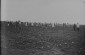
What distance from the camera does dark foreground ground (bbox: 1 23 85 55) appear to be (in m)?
2.14

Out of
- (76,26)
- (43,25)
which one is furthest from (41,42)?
(76,26)

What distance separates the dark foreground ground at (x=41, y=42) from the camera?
7.03ft

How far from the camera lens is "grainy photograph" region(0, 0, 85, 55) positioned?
214cm

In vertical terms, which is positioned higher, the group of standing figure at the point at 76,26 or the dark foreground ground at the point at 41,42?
the group of standing figure at the point at 76,26

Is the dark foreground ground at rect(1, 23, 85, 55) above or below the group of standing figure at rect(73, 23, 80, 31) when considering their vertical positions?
below

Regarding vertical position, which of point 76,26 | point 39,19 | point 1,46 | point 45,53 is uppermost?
point 39,19

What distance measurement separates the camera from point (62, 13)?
2195 millimetres

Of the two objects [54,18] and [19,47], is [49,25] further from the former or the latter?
[19,47]

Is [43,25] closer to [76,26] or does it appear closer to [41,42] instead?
[41,42]

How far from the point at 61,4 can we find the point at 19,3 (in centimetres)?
81

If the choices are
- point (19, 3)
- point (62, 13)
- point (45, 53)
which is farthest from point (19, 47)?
point (62, 13)

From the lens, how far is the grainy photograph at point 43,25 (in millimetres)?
2145

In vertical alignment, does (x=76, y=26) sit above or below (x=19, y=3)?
below

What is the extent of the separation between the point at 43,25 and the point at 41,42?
13.1 inches
